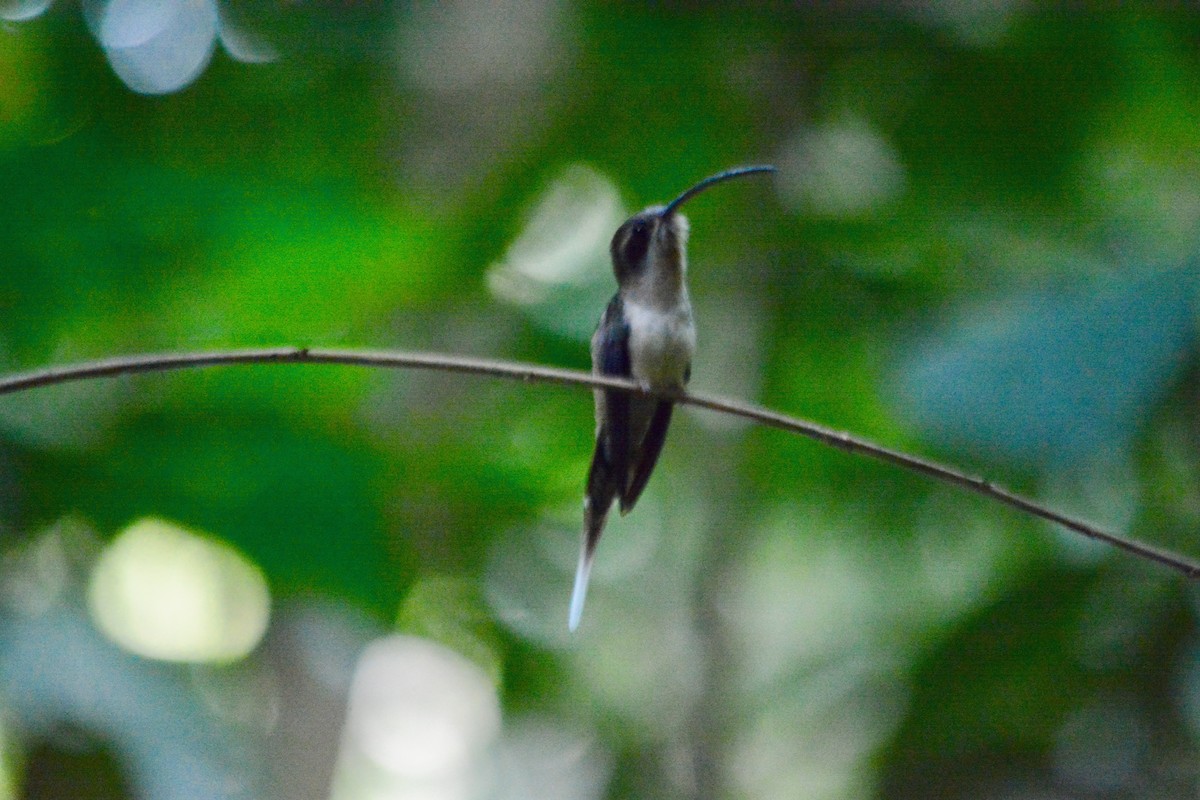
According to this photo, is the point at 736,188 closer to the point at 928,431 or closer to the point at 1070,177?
the point at 1070,177

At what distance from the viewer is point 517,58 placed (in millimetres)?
3207

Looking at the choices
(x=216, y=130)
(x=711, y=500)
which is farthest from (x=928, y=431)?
(x=216, y=130)

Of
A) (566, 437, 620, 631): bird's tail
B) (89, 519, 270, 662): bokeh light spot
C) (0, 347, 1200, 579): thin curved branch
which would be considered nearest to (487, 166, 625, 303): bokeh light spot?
(89, 519, 270, 662): bokeh light spot

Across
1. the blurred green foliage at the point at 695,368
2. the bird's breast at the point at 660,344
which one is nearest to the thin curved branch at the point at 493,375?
the bird's breast at the point at 660,344

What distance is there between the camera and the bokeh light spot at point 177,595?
2.81 meters

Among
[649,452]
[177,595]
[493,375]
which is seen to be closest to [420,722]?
[177,595]

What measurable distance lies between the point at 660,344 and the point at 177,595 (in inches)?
73.9

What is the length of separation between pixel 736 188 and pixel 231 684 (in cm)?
192

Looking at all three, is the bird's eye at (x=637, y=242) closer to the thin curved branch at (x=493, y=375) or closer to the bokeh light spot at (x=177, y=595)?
the thin curved branch at (x=493, y=375)

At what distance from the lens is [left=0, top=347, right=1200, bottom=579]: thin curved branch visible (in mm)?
730

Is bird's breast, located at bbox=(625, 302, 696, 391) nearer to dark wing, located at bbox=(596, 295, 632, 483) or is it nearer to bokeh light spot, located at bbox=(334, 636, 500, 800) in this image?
dark wing, located at bbox=(596, 295, 632, 483)

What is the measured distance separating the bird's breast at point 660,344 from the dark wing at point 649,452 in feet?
0.30

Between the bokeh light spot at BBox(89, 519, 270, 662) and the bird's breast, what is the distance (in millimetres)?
1197

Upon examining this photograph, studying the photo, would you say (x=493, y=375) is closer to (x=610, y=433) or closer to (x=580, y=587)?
(x=580, y=587)
